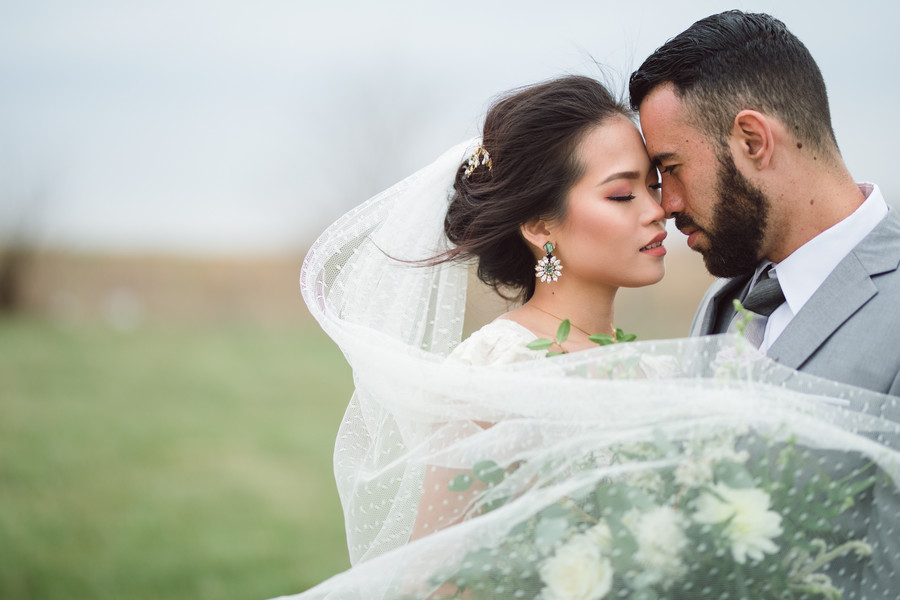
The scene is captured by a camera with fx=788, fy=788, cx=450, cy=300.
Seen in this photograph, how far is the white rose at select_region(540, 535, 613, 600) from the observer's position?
1674mm

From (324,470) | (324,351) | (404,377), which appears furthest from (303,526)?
(324,351)

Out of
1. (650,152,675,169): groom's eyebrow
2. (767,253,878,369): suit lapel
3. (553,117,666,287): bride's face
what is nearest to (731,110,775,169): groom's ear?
(650,152,675,169): groom's eyebrow

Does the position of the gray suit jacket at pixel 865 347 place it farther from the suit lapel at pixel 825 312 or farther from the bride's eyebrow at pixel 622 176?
the bride's eyebrow at pixel 622 176

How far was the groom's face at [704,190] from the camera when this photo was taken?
2.55 m

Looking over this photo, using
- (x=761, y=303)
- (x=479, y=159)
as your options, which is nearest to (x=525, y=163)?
(x=479, y=159)

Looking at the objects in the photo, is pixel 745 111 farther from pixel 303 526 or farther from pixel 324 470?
pixel 324 470

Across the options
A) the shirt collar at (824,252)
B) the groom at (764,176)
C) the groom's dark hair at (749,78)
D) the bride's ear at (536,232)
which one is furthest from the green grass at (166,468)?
the groom's dark hair at (749,78)

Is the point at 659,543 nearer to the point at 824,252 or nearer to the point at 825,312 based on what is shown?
the point at 825,312

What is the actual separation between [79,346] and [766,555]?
15.9 metres

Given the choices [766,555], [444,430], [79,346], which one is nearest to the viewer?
[766,555]

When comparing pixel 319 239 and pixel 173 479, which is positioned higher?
pixel 319 239

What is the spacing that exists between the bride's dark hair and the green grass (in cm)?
453

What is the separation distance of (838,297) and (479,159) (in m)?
1.26

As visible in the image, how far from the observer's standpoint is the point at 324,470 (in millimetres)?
9586
